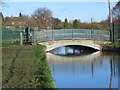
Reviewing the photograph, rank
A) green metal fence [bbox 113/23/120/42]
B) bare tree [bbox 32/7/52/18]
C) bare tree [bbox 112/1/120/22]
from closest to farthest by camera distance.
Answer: green metal fence [bbox 113/23/120/42] < bare tree [bbox 112/1/120/22] < bare tree [bbox 32/7/52/18]

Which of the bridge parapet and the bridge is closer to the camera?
the bridge

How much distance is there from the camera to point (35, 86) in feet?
22.7

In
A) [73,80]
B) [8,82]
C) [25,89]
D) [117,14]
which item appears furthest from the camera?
[117,14]

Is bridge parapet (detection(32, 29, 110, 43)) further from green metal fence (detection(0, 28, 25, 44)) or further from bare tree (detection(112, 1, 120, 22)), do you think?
bare tree (detection(112, 1, 120, 22))

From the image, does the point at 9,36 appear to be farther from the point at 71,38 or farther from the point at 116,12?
the point at 116,12

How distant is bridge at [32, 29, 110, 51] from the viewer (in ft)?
92.6

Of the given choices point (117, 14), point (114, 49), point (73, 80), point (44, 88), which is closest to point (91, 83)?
point (73, 80)

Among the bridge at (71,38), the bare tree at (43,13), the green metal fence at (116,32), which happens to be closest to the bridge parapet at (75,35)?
the bridge at (71,38)

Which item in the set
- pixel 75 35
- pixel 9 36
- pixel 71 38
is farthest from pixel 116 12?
pixel 9 36

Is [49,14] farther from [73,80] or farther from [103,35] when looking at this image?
[73,80]

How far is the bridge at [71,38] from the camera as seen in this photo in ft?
92.6

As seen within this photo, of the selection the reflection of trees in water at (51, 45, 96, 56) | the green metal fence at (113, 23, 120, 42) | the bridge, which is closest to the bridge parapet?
the bridge

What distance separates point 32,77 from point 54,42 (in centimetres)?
2037

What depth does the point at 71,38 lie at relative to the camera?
2909 centimetres
